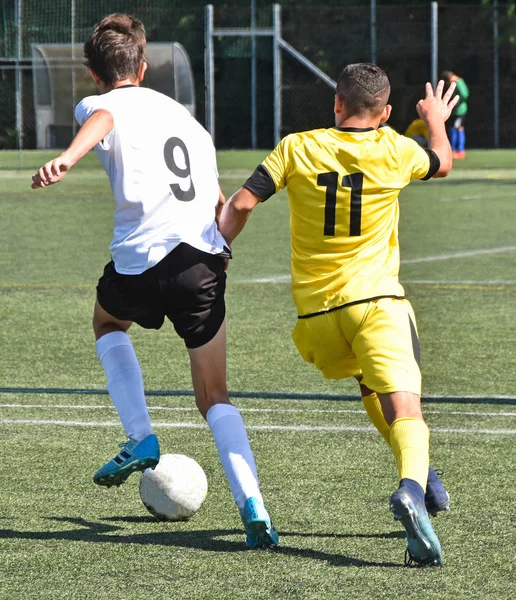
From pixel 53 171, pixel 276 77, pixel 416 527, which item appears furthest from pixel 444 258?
pixel 276 77

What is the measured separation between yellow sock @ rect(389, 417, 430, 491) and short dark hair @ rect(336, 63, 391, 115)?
1.04 meters

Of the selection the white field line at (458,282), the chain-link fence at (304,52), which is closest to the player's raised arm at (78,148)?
the white field line at (458,282)

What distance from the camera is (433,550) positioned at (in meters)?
3.76

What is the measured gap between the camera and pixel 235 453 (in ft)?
13.7

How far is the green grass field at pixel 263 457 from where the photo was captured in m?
3.79

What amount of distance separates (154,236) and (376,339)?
2.60ft

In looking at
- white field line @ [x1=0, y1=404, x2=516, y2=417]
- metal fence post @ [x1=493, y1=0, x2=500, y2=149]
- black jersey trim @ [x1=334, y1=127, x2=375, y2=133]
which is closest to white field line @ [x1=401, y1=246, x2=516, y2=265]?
white field line @ [x1=0, y1=404, x2=516, y2=417]

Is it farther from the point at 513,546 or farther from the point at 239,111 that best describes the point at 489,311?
the point at 239,111

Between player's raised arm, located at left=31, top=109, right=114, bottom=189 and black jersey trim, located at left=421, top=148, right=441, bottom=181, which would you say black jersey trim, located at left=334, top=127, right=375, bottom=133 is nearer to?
black jersey trim, located at left=421, top=148, right=441, bottom=181

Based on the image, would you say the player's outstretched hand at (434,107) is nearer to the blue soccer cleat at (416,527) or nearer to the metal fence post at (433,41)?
the blue soccer cleat at (416,527)

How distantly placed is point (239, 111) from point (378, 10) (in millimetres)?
4501

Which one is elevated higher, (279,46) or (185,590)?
(279,46)

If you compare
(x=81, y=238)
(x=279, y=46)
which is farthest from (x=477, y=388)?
(x=279, y=46)

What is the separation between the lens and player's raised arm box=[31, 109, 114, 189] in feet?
13.0
